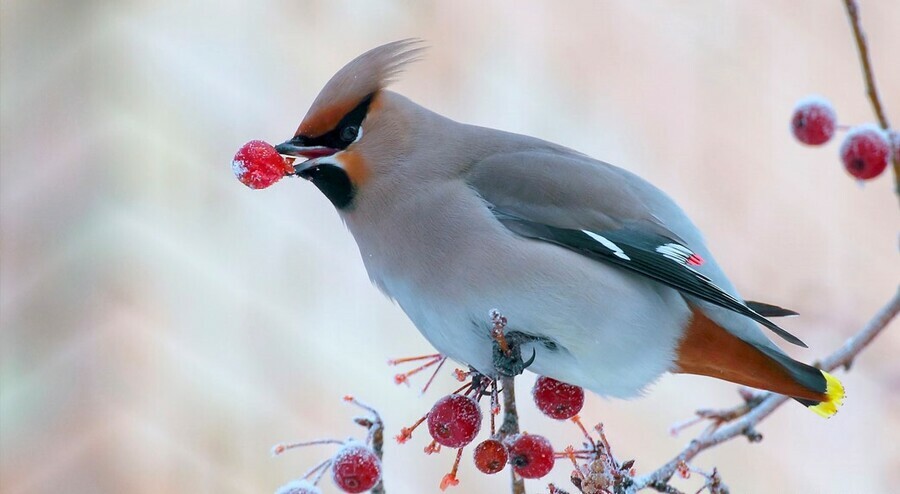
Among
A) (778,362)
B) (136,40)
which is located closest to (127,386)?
(136,40)

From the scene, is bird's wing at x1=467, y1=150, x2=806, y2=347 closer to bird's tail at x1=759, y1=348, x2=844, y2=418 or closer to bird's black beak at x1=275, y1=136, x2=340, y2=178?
bird's tail at x1=759, y1=348, x2=844, y2=418

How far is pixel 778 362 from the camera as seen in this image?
209cm

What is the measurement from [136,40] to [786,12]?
246 cm

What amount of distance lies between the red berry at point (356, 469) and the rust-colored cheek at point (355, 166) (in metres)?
0.60

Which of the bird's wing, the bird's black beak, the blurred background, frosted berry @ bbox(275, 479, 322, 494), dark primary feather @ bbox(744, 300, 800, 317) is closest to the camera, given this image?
frosted berry @ bbox(275, 479, 322, 494)

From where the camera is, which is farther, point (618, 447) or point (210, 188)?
point (618, 447)

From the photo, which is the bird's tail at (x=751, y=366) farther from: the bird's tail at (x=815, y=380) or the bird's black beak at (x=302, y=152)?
the bird's black beak at (x=302, y=152)

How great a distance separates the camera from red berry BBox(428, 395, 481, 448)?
72.9 inches

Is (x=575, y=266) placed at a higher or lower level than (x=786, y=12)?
lower

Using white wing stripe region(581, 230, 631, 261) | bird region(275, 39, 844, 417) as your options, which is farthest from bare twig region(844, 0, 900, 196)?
white wing stripe region(581, 230, 631, 261)

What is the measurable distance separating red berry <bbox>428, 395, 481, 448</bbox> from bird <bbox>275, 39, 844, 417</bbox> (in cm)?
13

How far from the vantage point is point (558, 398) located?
2066 millimetres

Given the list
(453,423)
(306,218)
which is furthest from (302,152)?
(306,218)

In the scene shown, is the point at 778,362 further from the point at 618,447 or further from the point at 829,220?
the point at 829,220
